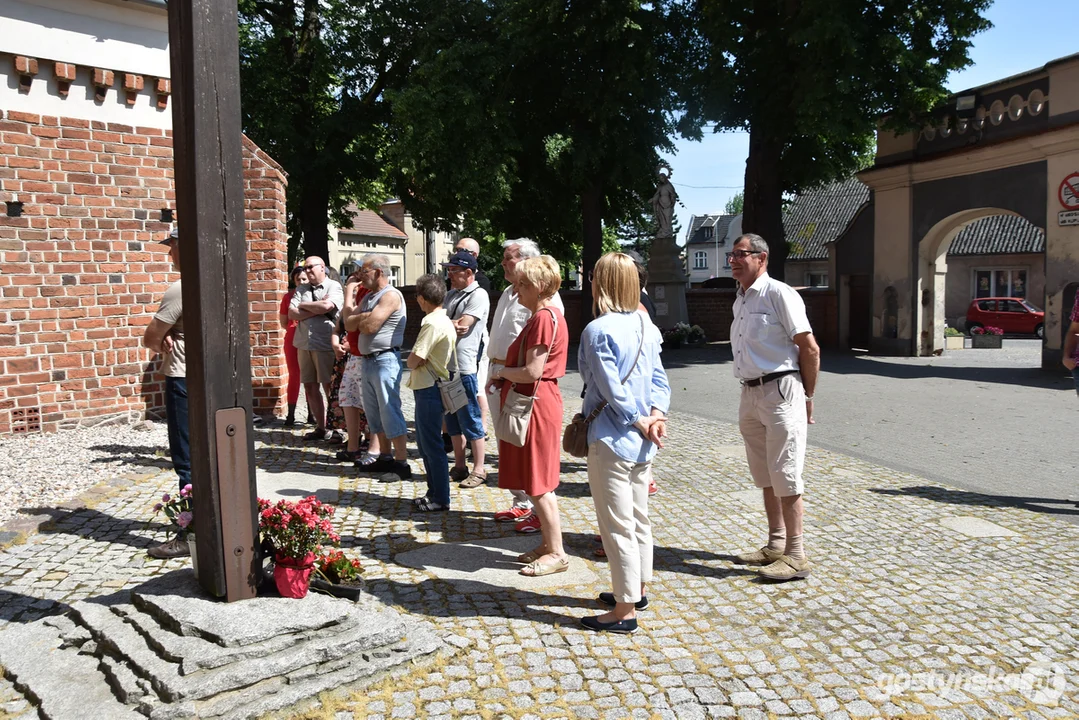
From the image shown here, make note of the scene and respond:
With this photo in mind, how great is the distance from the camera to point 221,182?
3674mm

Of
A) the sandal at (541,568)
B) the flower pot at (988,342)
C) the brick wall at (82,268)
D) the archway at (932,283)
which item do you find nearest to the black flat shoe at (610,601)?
the sandal at (541,568)

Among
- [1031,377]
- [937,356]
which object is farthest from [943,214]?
[1031,377]

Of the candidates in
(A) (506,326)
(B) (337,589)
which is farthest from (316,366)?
(B) (337,589)

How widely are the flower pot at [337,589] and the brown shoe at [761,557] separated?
7.63 feet

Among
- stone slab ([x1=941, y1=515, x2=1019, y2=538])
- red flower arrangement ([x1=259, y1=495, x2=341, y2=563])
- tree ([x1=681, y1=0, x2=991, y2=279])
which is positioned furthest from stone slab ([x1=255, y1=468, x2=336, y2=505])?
tree ([x1=681, y1=0, x2=991, y2=279])

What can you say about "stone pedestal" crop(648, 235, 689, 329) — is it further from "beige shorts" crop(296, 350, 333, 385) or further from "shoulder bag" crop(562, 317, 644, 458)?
"shoulder bag" crop(562, 317, 644, 458)

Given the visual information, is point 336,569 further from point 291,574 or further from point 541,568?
point 541,568

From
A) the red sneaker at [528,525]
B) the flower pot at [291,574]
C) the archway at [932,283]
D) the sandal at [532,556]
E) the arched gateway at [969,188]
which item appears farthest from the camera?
the archway at [932,283]

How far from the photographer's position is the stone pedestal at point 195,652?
323cm

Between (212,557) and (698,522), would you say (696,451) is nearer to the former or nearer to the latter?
(698,522)

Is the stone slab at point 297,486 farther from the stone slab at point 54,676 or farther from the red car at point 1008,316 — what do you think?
the red car at point 1008,316

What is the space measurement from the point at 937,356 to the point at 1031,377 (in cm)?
499

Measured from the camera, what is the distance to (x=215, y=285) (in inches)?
145

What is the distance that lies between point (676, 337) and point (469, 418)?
52.7 feet
